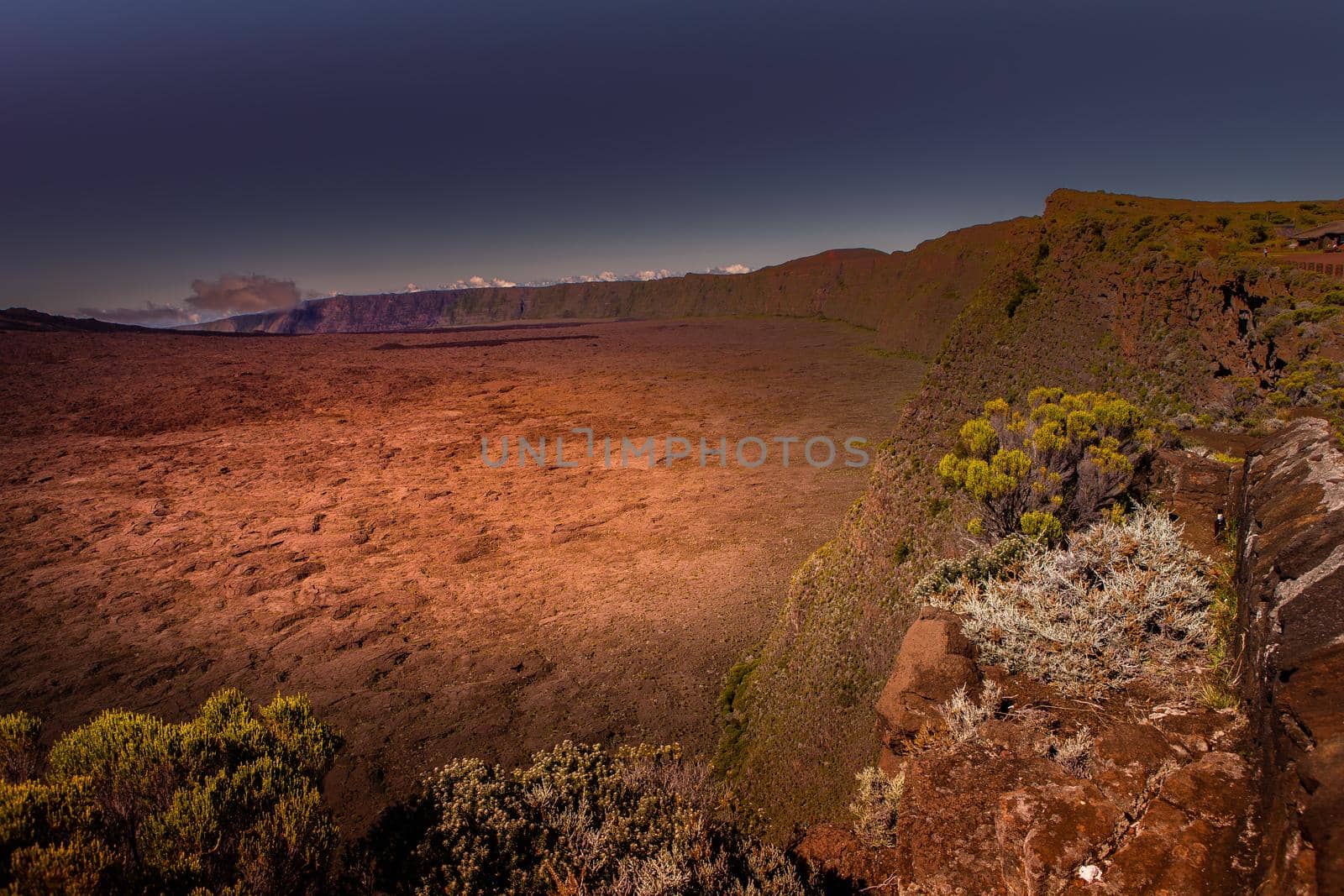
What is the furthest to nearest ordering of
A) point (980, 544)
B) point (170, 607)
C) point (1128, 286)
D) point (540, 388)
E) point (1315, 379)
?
point (540, 388) < point (170, 607) < point (1128, 286) < point (980, 544) < point (1315, 379)

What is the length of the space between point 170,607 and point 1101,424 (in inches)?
489

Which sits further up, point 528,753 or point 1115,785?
point 1115,785

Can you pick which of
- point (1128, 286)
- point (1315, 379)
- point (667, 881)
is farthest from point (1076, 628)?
point (1128, 286)

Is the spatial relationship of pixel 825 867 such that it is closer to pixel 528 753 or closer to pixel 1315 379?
pixel 528 753

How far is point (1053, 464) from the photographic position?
174 inches

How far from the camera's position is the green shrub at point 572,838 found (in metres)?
3.14

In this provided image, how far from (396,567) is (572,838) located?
25.9 feet

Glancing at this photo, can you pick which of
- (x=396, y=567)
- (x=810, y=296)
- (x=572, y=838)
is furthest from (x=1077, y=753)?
(x=810, y=296)

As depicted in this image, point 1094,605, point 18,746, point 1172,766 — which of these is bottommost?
point 18,746

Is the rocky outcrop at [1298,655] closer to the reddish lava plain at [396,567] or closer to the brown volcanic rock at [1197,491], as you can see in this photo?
the brown volcanic rock at [1197,491]

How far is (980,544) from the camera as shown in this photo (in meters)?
4.44

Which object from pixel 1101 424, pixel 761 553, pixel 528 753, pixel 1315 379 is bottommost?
pixel 528 753

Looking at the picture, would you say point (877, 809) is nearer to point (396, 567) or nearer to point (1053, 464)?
point (1053, 464)

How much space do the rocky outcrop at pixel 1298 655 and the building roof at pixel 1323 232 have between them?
5.10 meters
